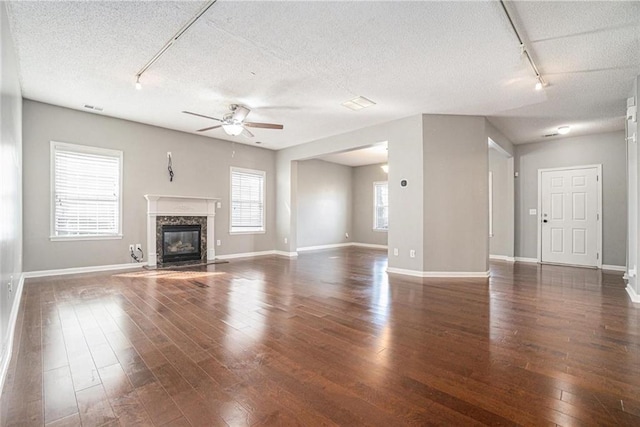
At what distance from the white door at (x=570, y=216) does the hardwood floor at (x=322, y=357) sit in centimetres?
248

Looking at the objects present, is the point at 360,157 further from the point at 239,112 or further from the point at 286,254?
the point at 239,112

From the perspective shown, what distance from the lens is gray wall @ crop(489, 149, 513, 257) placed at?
7.14 meters

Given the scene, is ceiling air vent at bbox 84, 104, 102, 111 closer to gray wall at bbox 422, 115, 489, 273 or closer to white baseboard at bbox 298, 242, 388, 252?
gray wall at bbox 422, 115, 489, 273

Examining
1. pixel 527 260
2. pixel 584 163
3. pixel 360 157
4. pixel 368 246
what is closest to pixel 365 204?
pixel 368 246

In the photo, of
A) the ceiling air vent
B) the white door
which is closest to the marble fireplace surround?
the ceiling air vent

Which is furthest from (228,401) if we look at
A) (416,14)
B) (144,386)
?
(416,14)

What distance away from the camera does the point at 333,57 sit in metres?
3.36

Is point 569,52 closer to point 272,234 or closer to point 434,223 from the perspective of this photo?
point 434,223

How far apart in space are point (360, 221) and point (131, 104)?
7607 millimetres

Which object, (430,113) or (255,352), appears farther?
(430,113)

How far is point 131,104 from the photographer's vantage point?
16.2 ft

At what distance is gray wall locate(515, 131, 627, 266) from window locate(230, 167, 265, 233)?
21.0 ft

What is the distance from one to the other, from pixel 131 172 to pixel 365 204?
7.07m

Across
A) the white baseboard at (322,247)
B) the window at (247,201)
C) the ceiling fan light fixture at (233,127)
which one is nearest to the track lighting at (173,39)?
A: the ceiling fan light fixture at (233,127)
